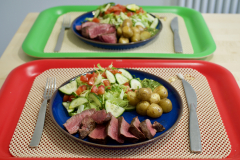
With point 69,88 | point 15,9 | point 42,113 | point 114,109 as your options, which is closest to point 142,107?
point 114,109

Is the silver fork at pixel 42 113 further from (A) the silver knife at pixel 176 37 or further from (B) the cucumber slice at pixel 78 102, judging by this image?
(A) the silver knife at pixel 176 37

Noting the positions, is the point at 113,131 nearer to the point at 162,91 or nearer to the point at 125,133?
the point at 125,133

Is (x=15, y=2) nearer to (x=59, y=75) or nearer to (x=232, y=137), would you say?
(x=59, y=75)

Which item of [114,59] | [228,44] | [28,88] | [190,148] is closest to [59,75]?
[28,88]

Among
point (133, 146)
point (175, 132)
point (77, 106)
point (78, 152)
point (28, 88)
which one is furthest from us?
point (28, 88)

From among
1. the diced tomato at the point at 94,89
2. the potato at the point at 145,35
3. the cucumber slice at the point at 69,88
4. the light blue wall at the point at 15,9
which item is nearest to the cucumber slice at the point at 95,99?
the diced tomato at the point at 94,89
